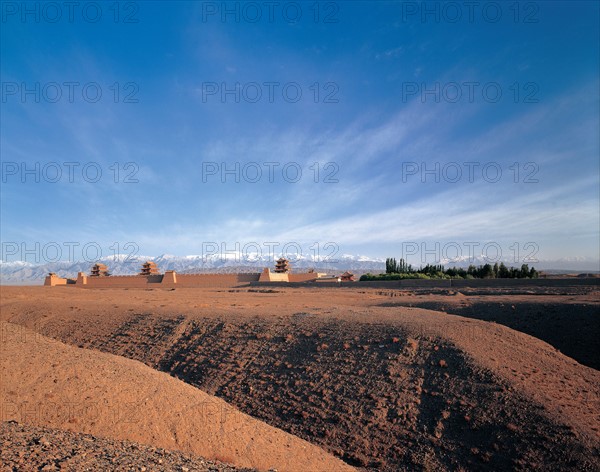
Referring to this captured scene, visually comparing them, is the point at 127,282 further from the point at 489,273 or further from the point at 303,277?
the point at 489,273

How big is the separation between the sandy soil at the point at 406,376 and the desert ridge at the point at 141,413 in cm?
137

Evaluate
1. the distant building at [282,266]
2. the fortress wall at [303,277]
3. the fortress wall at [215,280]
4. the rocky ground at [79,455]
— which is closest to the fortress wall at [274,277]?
the fortress wall at [303,277]

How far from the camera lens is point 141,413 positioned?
27.2 feet

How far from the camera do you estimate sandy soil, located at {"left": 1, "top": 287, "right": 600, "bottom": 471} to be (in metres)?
8.32

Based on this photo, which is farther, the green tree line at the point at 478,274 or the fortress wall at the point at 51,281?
the fortress wall at the point at 51,281

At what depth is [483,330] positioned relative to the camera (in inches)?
504

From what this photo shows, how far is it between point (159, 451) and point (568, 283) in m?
32.7

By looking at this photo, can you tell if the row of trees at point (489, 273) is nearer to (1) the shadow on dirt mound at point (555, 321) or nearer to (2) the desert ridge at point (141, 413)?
(1) the shadow on dirt mound at point (555, 321)

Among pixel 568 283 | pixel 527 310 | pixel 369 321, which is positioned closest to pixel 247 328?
pixel 369 321

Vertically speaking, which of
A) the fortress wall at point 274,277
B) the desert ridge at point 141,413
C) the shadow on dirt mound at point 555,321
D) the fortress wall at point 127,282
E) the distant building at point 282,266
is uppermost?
the distant building at point 282,266

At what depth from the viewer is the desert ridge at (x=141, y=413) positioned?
7.64m

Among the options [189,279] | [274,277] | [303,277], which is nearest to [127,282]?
[189,279]

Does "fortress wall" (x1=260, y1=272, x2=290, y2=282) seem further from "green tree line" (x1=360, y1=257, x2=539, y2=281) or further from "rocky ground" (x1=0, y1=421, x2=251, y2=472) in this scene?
"rocky ground" (x1=0, y1=421, x2=251, y2=472)

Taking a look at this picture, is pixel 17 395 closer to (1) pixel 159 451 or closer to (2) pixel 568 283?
(1) pixel 159 451
